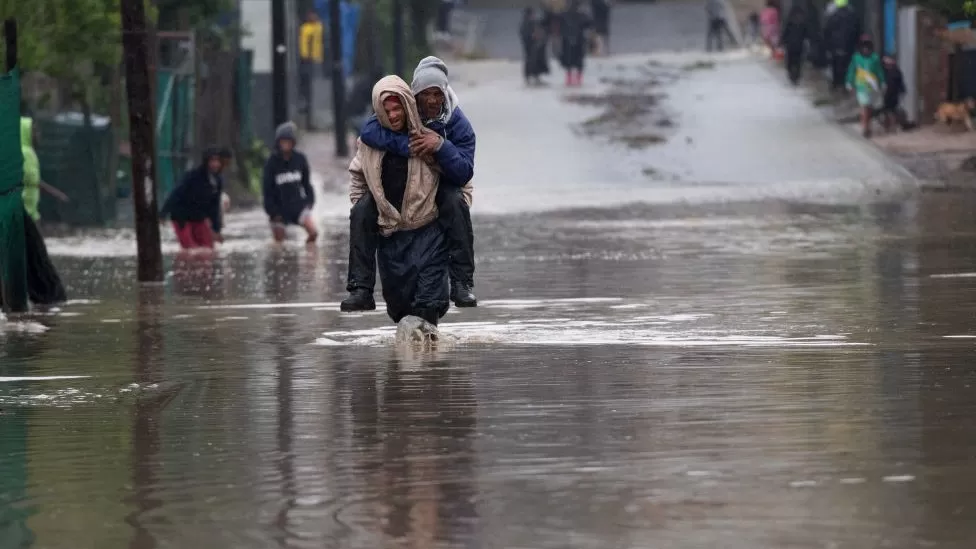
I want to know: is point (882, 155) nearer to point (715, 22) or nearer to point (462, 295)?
point (462, 295)

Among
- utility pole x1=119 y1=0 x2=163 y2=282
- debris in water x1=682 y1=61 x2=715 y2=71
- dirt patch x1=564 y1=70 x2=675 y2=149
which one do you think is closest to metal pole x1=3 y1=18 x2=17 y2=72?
utility pole x1=119 y1=0 x2=163 y2=282

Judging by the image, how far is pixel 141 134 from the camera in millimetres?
19422

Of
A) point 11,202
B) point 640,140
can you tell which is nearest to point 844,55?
point 640,140

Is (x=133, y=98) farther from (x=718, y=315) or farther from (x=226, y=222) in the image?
(x=226, y=222)

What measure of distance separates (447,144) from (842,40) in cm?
3549

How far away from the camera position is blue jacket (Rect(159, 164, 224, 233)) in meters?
23.8

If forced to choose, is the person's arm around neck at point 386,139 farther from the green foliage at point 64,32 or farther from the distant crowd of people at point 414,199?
the green foliage at point 64,32

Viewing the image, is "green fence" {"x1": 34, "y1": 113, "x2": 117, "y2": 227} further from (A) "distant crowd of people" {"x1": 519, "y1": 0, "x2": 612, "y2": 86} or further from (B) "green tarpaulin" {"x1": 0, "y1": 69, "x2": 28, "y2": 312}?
(A) "distant crowd of people" {"x1": 519, "y1": 0, "x2": 612, "y2": 86}

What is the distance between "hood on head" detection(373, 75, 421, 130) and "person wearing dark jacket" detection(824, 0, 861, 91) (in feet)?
114

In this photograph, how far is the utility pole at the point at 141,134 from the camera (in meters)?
19.0

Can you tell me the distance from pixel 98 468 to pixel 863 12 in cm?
4608

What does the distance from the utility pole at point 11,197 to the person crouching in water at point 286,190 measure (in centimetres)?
823

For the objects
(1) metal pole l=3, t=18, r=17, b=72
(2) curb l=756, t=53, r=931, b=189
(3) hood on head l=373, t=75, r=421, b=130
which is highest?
(1) metal pole l=3, t=18, r=17, b=72

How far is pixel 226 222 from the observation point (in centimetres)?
2989
